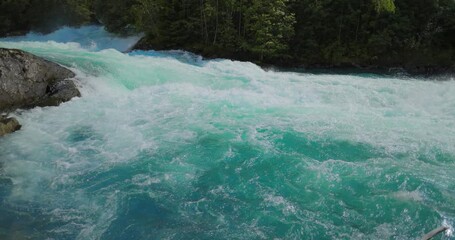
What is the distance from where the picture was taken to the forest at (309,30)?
21.0 m

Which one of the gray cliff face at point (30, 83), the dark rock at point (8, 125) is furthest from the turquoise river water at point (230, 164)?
the gray cliff face at point (30, 83)

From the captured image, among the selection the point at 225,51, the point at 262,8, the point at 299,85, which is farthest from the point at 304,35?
the point at 299,85

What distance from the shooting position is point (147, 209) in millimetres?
6418

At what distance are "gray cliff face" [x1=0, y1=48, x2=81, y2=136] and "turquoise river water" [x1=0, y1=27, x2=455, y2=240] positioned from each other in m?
0.42

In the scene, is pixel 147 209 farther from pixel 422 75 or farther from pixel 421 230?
pixel 422 75

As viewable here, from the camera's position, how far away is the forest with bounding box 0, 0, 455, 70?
21.0 m

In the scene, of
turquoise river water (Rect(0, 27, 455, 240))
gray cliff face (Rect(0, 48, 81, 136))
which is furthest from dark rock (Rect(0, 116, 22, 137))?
gray cliff face (Rect(0, 48, 81, 136))

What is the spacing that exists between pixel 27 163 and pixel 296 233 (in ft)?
19.3

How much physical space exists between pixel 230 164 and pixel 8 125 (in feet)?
19.6

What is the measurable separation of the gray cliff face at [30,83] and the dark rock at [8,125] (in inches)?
36.4

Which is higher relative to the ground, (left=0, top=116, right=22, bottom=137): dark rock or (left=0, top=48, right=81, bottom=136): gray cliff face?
(left=0, top=48, right=81, bottom=136): gray cliff face

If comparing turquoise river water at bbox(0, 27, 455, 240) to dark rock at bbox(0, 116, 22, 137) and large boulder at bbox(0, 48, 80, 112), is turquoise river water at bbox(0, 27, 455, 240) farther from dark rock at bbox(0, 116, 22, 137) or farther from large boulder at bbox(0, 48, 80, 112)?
large boulder at bbox(0, 48, 80, 112)

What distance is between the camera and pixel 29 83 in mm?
11484

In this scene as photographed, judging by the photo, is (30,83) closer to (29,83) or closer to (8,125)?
(29,83)
